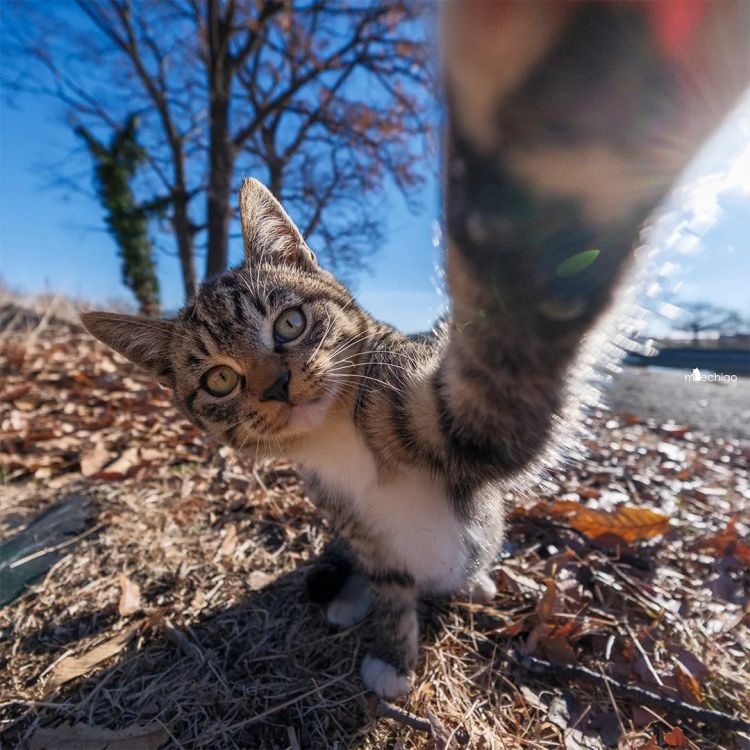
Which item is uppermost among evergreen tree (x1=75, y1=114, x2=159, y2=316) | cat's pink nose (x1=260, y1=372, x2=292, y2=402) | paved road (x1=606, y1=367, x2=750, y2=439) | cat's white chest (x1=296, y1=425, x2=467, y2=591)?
evergreen tree (x1=75, y1=114, x2=159, y2=316)

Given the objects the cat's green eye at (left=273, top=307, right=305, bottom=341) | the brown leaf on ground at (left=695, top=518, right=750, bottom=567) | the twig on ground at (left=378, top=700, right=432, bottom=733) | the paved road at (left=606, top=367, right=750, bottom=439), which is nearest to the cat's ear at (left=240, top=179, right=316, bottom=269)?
the cat's green eye at (left=273, top=307, right=305, bottom=341)

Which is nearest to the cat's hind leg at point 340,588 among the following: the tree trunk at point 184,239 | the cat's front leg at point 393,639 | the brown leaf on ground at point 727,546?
the cat's front leg at point 393,639

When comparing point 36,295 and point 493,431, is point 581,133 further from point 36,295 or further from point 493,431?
point 36,295

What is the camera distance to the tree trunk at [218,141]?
7.30m

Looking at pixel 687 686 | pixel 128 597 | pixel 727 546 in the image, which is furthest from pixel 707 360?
pixel 128 597

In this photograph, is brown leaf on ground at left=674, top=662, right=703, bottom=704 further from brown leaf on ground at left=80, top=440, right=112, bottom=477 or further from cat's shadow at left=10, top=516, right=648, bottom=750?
brown leaf on ground at left=80, top=440, right=112, bottom=477

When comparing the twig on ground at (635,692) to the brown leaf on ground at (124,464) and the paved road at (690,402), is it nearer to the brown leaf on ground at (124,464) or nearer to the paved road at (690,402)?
the brown leaf on ground at (124,464)

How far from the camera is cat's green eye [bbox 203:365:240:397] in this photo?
1.30m

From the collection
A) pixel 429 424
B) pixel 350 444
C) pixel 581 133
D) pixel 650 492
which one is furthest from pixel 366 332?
pixel 650 492

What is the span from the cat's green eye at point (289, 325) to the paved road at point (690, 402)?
3.08 metres

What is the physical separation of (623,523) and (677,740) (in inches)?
30.3

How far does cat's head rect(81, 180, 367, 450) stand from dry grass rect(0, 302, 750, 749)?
586 millimetres

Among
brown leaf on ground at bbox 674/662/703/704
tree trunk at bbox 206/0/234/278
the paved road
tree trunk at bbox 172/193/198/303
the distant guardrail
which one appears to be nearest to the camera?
brown leaf on ground at bbox 674/662/703/704

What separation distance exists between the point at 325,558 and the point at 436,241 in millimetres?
1298
